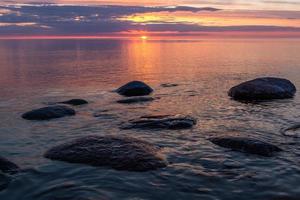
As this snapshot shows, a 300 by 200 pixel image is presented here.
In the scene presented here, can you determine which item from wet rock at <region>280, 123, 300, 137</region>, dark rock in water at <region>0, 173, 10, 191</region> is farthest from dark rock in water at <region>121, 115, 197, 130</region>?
dark rock in water at <region>0, 173, 10, 191</region>

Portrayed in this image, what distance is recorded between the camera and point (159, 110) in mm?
22500

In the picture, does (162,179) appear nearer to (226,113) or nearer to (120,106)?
(226,113)

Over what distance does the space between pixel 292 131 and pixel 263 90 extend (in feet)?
30.5

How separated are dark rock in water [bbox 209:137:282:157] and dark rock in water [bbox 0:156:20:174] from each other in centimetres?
665

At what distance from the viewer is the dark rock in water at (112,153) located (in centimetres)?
1237

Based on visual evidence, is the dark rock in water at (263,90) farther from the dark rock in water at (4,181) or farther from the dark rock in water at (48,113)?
the dark rock in water at (4,181)

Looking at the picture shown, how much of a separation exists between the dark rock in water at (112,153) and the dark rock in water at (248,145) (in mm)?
2341

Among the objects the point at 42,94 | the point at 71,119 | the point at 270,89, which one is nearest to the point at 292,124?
the point at 270,89

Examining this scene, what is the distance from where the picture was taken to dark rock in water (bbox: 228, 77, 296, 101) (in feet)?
83.6

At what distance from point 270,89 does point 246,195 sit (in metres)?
16.6

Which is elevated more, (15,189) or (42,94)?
(15,189)

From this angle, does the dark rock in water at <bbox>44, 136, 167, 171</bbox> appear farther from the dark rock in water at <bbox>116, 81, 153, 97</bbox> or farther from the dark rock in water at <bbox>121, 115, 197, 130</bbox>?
the dark rock in water at <bbox>116, 81, 153, 97</bbox>

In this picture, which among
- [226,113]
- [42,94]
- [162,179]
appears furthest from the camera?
[42,94]

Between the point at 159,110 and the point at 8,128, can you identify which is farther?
the point at 159,110
